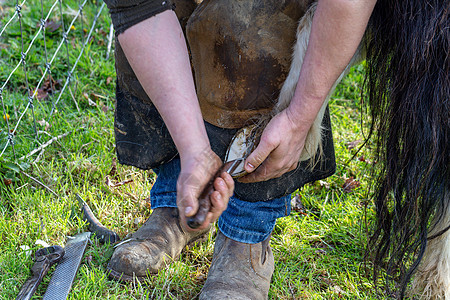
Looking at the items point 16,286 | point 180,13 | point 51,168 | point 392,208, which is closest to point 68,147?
point 51,168

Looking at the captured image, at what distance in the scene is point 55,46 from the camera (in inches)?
114

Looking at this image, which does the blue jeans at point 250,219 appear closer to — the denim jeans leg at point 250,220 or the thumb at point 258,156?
the denim jeans leg at point 250,220

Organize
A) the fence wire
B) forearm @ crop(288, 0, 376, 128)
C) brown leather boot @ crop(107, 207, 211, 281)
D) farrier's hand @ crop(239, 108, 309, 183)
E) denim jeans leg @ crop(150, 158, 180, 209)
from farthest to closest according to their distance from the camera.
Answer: the fence wire → denim jeans leg @ crop(150, 158, 180, 209) → brown leather boot @ crop(107, 207, 211, 281) → farrier's hand @ crop(239, 108, 309, 183) → forearm @ crop(288, 0, 376, 128)

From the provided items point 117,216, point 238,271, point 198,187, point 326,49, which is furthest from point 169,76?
point 117,216

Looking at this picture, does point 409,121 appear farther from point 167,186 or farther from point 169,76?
point 167,186

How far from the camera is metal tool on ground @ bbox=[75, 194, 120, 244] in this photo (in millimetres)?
1771

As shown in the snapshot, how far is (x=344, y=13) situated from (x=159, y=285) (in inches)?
38.7

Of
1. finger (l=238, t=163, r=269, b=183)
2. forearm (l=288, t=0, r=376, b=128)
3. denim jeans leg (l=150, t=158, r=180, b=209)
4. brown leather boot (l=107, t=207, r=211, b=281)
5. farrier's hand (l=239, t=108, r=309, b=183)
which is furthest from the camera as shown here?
denim jeans leg (l=150, t=158, r=180, b=209)

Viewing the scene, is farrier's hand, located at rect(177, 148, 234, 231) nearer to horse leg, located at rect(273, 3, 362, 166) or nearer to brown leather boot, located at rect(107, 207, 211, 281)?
horse leg, located at rect(273, 3, 362, 166)

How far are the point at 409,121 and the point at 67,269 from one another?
3.62 ft

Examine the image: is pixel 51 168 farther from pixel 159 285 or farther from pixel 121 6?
pixel 121 6

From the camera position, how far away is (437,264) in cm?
145

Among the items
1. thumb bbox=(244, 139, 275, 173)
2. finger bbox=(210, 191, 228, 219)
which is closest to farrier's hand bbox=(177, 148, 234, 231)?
finger bbox=(210, 191, 228, 219)

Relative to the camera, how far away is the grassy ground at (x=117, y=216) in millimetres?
1616
